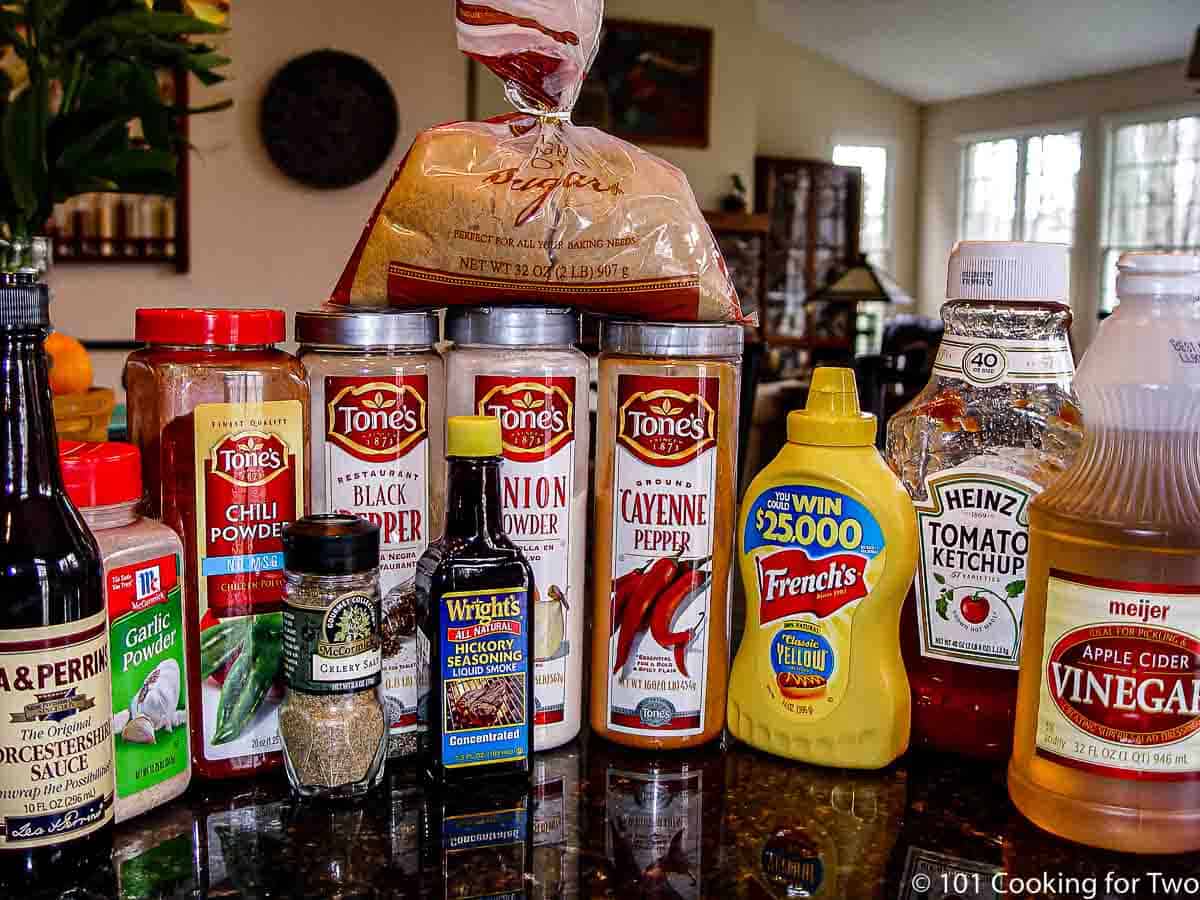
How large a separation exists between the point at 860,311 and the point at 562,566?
8505 millimetres

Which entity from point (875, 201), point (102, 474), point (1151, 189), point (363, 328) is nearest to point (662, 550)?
point (363, 328)

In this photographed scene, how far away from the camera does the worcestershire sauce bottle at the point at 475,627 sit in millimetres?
672

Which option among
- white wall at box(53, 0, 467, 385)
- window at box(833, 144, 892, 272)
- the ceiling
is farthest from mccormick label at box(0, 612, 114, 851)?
window at box(833, 144, 892, 272)

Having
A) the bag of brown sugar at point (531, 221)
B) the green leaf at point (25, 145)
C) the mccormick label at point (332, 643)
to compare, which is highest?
the green leaf at point (25, 145)

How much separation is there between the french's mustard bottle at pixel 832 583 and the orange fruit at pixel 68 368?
101 centimetres

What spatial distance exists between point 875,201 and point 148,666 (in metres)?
9.27

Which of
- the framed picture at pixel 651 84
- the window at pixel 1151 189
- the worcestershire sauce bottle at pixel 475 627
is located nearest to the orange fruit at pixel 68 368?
the worcestershire sauce bottle at pixel 475 627

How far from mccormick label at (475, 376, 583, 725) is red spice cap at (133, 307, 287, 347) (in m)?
0.14

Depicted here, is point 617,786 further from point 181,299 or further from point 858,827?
point 181,299

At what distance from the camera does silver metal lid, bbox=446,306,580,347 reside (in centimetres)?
72

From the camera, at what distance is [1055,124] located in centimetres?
816

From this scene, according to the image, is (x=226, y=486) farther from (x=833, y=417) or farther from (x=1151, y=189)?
(x=1151, y=189)

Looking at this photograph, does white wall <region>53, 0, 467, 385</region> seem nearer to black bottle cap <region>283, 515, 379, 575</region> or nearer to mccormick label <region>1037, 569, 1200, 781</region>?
black bottle cap <region>283, 515, 379, 575</region>

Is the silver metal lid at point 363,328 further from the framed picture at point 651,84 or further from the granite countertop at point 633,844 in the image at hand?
the framed picture at point 651,84
